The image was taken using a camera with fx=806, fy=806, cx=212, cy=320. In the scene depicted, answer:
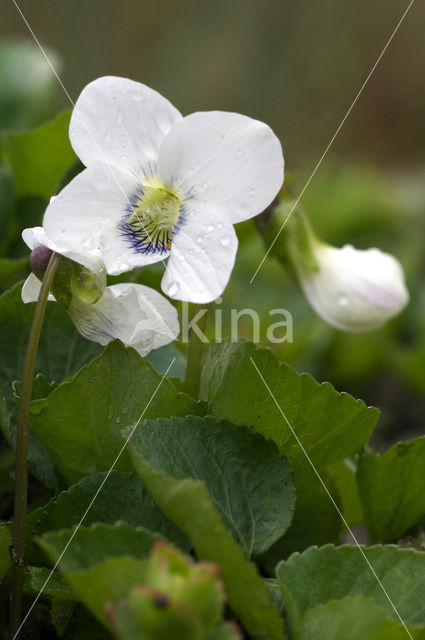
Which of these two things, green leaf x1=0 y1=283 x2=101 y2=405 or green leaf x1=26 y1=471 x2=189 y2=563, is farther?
green leaf x1=0 y1=283 x2=101 y2=405

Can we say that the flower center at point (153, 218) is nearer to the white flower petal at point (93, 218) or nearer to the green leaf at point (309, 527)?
the white flower petal at point (93, 218)

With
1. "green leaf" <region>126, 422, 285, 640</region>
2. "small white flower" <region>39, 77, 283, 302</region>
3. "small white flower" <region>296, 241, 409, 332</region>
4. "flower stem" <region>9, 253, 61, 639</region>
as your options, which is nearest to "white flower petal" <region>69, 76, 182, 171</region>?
"small white flower" <region>39, 77, 283, 302</region>

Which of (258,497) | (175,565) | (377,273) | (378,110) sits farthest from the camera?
(378,110)

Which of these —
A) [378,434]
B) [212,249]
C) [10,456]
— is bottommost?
[378,434]

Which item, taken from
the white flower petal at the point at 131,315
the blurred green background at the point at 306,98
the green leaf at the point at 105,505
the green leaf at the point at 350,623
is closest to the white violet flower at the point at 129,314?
the white flower petal at the point at 131,315

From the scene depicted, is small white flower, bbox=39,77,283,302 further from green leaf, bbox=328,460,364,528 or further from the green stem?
green leaf, bbox=328,460,364,528

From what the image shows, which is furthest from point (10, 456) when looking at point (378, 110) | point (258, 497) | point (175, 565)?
point (378, 110)

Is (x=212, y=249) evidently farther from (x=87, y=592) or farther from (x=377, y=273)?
(x=377, y=273)
